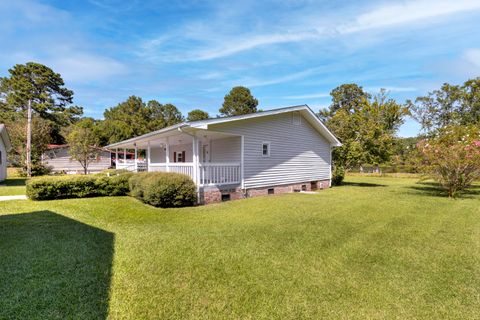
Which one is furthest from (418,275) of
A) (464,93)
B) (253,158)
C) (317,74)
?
(464,93)

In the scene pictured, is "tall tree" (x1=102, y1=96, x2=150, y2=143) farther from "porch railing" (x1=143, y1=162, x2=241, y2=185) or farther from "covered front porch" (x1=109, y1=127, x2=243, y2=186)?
"porch railing" (x1=143, y1=162, x2=241, y2=185)

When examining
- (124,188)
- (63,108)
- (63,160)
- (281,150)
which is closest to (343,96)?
(281,150)

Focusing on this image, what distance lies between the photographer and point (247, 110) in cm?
4603

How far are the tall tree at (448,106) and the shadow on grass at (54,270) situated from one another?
1618 inches

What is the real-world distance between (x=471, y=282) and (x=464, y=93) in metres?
40.6

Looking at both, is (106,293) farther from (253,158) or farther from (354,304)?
(253,158)

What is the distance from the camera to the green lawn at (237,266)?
2963 mm

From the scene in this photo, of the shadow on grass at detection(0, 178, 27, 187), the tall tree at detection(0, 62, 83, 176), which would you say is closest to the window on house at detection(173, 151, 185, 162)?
the shadow on grass at detection(0, 178, 27, 187)

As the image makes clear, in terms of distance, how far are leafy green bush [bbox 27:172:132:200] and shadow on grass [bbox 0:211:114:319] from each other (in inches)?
147

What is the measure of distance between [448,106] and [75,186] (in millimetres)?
Answer: 43826

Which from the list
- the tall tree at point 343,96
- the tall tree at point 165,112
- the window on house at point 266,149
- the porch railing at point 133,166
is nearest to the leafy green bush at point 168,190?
the window on house at point 266,149

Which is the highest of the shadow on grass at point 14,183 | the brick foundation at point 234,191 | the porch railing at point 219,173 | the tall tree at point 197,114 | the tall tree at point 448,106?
the tall tree at point 197,114

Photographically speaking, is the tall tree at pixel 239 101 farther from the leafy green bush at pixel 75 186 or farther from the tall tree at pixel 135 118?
the leafy green bush at pixel 75 186

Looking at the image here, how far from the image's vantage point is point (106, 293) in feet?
10.5
